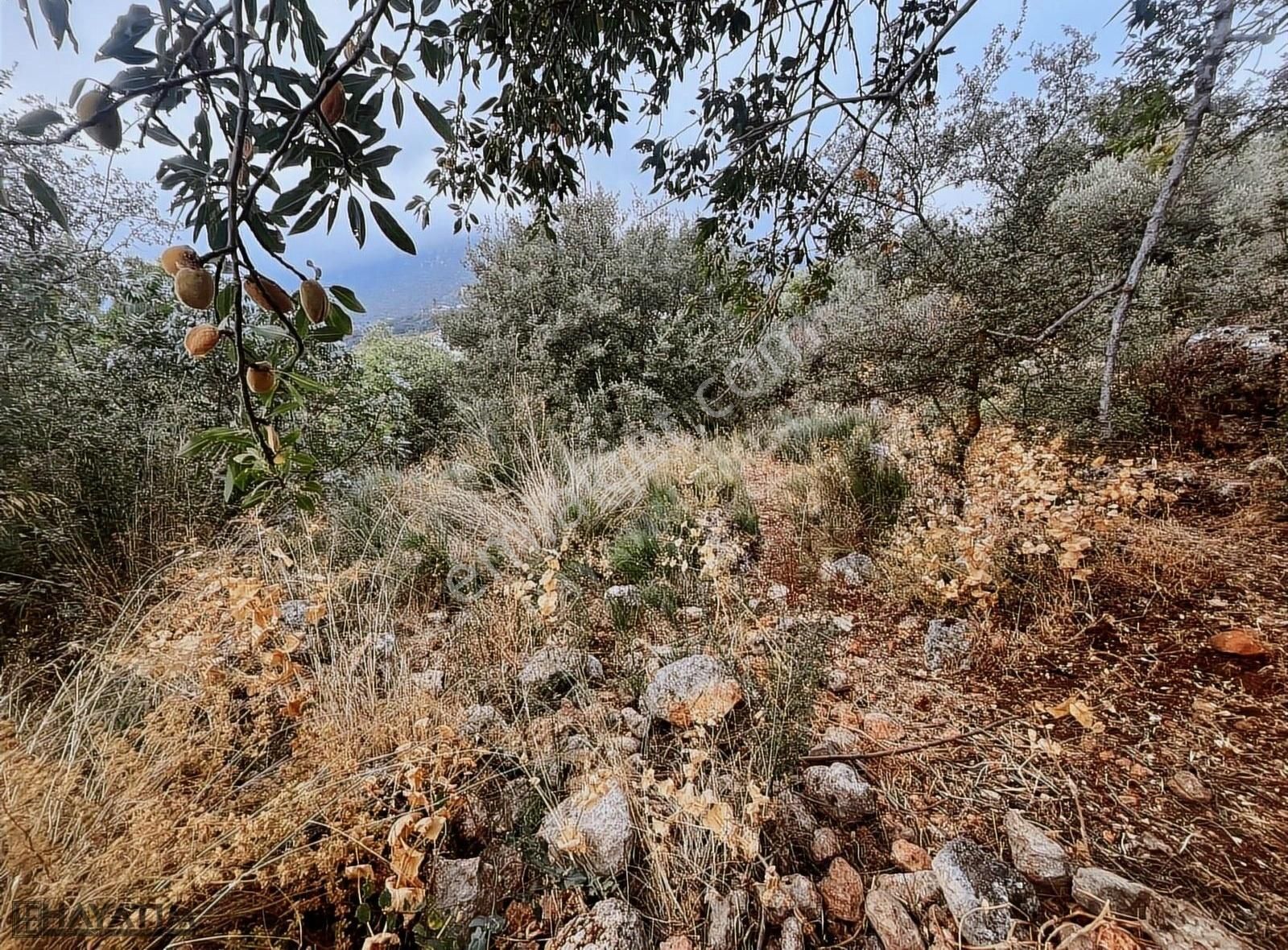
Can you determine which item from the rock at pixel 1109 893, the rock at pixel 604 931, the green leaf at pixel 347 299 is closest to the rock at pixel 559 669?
the rock at pixel 604 931

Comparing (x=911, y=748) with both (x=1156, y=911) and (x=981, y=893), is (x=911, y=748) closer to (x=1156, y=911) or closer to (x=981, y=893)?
(x=981, y=893)

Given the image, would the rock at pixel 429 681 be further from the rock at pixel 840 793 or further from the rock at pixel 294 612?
the rock at pixel 840 793

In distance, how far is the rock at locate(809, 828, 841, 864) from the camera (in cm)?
115

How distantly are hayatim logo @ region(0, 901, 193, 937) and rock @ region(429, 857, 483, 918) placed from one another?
475 millimetres

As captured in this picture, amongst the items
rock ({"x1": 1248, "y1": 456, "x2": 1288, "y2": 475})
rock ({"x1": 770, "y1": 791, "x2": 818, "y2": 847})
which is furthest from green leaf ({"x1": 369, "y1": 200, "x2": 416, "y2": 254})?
rock ({"x1": 1248, "y1": 456, "x2": 1288, "y2": 475})

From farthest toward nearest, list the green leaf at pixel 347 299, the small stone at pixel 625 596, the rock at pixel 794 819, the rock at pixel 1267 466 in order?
the small stone at pixel 625 596
the rock at pixel 1267 466
the rock at pixel 794 819
the green leaf at pixel 347 299

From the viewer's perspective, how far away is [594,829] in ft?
3.90

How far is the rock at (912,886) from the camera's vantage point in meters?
1.02

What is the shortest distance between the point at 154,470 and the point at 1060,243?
5.69 metres

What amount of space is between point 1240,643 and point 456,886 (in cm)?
239

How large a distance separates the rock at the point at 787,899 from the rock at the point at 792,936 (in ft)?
0.05

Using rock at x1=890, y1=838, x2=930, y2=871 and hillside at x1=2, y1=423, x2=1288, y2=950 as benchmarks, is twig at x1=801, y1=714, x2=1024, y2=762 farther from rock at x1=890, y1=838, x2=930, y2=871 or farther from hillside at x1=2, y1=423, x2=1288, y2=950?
rock at x1=890, y1=838, x2=930, y2=871

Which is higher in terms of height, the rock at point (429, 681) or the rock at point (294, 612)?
the rock at point (294, 612)

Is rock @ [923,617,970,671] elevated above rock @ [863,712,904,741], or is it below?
above
